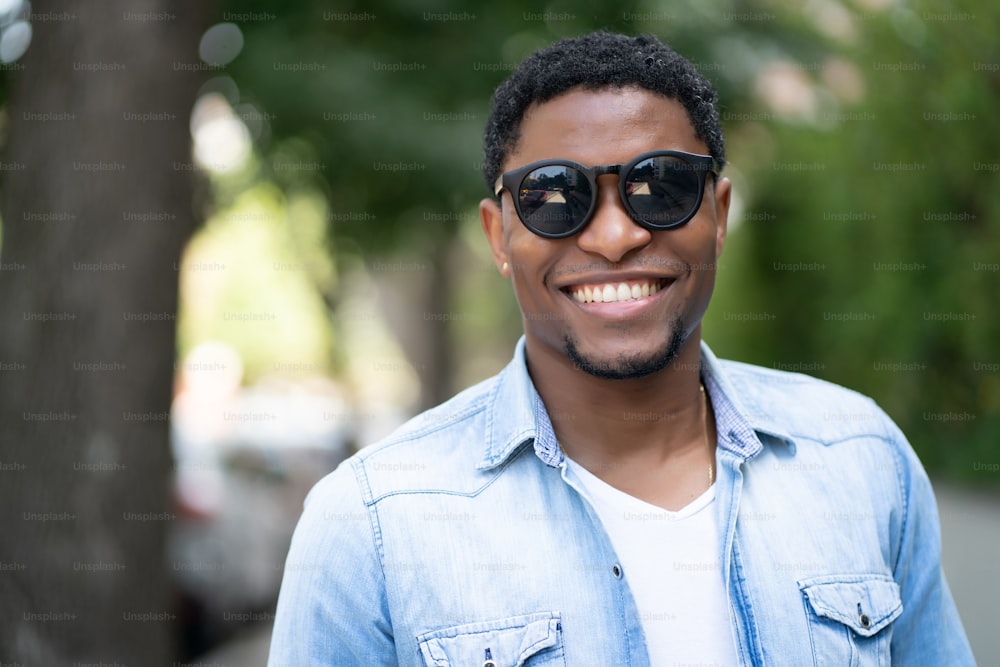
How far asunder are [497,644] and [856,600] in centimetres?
81

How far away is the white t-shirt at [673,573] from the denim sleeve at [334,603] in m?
0.51

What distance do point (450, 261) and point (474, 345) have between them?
64.1 feet

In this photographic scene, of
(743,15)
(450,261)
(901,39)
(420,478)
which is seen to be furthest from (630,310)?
(450,261)

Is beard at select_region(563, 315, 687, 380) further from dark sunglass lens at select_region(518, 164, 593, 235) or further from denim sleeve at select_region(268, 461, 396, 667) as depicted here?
denim sleeve at select_region(268, 461, 396, 667)

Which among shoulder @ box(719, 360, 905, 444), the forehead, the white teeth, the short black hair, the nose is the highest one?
the short black hair

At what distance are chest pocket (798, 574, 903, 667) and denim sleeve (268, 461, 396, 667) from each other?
0.92 m

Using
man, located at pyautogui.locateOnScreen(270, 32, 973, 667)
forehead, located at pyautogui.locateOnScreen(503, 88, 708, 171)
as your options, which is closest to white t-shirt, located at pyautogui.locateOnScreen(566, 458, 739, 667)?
man, located at pyautogui.locateOnScreen(270, 32, 973, 667)

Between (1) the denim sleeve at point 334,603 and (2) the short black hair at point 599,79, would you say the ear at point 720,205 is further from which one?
(1) the denim sleeve at point 334,603

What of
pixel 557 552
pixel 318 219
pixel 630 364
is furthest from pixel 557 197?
pixel 318 219

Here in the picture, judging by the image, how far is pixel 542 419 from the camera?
230 cm

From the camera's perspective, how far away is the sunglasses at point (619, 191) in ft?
7.23

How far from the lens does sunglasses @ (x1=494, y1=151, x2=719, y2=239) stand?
2203 millimetres

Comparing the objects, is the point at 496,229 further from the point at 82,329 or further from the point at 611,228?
the point at 82,329

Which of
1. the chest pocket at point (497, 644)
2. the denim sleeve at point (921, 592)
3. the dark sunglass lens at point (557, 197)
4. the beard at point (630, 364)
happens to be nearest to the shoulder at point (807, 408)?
the denim sleeve at point (921, 592)
